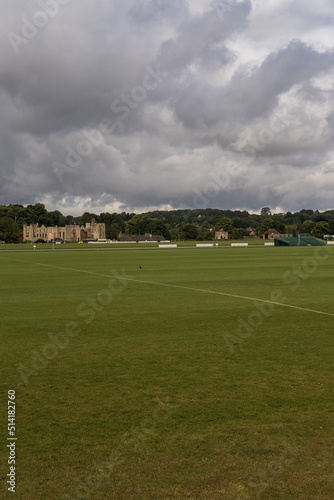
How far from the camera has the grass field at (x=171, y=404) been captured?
15.6 feet

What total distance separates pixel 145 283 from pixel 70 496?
20821 millimetres

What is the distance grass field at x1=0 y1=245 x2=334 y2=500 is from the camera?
15.6ft

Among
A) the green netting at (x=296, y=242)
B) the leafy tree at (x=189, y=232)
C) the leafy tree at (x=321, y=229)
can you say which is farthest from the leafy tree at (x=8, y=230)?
the leafy tree at (x=321, y=229)

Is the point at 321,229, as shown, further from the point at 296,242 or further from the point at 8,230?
the point at 8,230

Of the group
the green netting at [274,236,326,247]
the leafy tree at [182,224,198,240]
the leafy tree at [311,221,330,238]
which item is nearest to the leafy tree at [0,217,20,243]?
the leafy tree at [182,224,198,240]

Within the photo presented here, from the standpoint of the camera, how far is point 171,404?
6.80 m

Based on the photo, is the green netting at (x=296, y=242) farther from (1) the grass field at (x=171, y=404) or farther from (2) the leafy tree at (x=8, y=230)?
(2) the leafy tree at (x=8, y=230)

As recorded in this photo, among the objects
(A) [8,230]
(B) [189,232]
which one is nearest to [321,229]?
(B) [189,232]

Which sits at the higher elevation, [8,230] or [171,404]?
[8,230]

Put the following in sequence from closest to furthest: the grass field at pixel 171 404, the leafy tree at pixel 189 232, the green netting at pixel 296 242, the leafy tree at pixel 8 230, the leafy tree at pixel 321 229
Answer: the grass field at pixel 171 404
the green netting at pixel 296 242
the leafy tree at pixel 8 230
the leafy tree at pixel 321 229
the leafy tree at pixel 189 232

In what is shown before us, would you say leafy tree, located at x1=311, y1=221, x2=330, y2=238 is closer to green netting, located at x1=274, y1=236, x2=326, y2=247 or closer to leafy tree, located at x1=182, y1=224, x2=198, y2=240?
leafy tree, located at x1=182, y1=224, x2=198, y2=240

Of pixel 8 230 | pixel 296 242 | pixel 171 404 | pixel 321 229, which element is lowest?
pixel 171 404

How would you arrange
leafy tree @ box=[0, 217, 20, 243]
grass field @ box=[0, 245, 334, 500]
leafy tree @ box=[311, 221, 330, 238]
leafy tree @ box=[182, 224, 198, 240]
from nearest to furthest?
grass field @ box=[0, 245, 334, 500], leafy tree @ box=[0, 217, 20, 243], leafy tree @ box=[311, 221, 330, 238], leafy tree @ box=[182, 224, 198, 240]

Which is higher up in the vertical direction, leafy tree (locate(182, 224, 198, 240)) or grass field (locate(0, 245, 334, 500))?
leafy tree (locate(182, 224, 198, 240))
